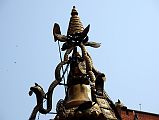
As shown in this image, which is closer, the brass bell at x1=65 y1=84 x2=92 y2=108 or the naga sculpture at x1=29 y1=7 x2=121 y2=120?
the naga sculpture at x1=29 y1=7 x2=121 y2=120

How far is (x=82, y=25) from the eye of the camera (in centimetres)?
690

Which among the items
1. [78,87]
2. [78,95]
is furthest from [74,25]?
[78,95]

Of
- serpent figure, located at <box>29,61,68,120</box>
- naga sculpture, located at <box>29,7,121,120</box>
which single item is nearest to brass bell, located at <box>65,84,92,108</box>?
naga sculpture, located at <box>29,7,121,120</box>

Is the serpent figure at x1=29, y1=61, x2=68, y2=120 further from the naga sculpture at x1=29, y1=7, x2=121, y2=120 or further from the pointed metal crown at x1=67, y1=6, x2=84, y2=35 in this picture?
the pointed metal crown at x1=67, y1=6, x2=84, y2=35

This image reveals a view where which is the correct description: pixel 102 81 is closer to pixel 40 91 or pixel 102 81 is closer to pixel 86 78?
pixel 86 78

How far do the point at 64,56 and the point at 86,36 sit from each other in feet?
1.58

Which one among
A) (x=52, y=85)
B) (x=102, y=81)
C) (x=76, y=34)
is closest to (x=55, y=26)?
(x=76, y=34)

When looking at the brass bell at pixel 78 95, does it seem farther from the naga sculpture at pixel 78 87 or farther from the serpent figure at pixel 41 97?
the serpent figure at pixel 41 97

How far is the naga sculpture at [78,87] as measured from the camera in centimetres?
532

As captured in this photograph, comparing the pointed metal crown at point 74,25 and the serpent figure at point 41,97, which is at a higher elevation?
the pointed metal crown at point 74,25

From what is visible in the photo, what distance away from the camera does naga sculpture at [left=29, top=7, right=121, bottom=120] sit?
17.4ft

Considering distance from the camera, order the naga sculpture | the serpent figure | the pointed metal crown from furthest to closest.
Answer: the pointed metal crown → the serpent figure → the naga sculpture

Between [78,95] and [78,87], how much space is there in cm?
15

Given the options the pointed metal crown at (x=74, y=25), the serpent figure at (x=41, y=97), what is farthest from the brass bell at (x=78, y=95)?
the pointed metal crown at (x=74, y=25)
